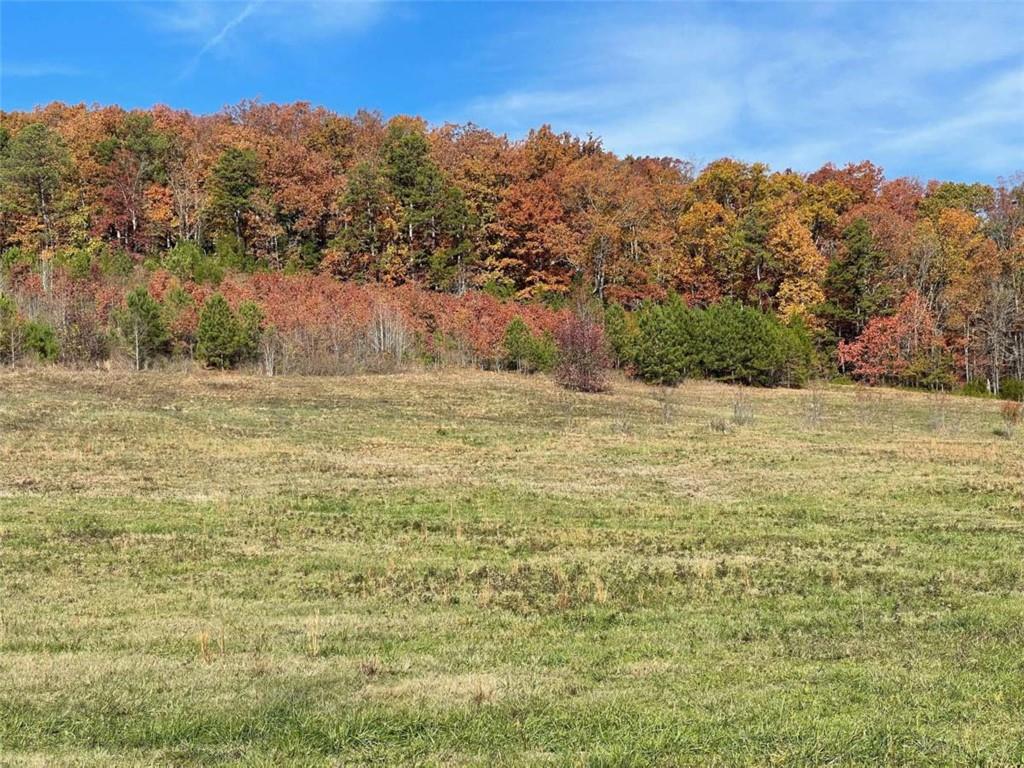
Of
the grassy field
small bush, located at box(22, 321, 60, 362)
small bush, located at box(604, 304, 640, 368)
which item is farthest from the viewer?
small bush, located at box(604, 304, 640, 368)

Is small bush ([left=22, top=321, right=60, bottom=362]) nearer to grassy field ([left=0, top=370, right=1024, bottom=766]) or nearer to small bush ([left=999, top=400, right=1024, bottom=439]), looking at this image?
grassy field ([left=0, top=370, right=1024, bottom=766])

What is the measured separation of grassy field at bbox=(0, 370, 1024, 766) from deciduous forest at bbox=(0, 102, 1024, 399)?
34.4 m

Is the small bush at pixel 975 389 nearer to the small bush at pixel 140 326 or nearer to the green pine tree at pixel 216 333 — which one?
the green pine tree at pixel 216 333

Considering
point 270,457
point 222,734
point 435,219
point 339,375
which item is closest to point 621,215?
point 435,219

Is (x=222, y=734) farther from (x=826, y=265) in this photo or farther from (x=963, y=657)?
(x=826, y=265)

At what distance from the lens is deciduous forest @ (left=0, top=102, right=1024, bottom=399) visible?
64125 millimetres

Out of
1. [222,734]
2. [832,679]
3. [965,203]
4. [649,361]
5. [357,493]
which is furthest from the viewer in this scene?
[965,203]

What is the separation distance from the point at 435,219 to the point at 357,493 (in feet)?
186

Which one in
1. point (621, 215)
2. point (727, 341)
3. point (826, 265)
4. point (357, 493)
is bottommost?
point (357, 493)

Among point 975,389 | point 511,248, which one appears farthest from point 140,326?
point 975,389

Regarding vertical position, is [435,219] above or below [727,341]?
above

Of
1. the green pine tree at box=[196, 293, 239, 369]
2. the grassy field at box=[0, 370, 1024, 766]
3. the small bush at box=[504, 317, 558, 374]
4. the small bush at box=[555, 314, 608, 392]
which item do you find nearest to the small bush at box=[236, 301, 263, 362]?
the green pine tree at box=[196, 293, 239, 369]

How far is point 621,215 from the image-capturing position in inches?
3063

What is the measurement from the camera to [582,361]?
53.2 metres
